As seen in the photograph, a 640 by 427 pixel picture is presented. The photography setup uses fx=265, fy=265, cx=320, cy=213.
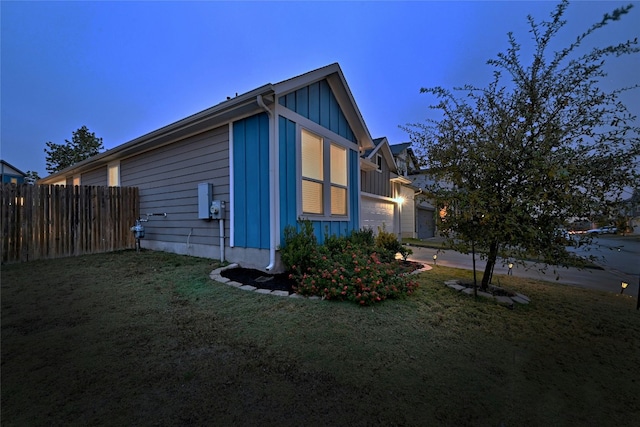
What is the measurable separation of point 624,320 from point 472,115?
10.6ft

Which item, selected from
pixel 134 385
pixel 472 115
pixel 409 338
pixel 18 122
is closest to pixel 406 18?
pixel 472 115

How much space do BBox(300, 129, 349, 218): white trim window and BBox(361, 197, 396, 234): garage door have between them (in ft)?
13.0

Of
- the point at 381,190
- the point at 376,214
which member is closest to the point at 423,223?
the point at 381,190

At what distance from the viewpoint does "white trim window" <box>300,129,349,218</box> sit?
5.44 m

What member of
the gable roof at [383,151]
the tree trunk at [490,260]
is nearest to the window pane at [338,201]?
the tree trunk at [490,260]

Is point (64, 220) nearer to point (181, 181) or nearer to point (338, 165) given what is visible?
point (181, 181)

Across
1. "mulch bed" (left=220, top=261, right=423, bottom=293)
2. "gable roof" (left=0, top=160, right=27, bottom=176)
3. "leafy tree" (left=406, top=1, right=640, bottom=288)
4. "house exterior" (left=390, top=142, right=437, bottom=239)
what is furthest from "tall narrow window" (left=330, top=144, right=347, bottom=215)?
"gable roof" (left=0, top=160, right=27, bottom=176)

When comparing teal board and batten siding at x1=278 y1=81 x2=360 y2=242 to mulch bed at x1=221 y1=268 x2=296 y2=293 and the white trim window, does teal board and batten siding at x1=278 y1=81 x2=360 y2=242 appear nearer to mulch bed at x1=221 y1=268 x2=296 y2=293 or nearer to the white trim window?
the white trim window

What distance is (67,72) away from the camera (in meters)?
13.6

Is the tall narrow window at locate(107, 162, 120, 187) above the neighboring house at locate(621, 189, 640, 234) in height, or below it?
above

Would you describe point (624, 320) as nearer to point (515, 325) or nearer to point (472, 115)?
point (515, 325)

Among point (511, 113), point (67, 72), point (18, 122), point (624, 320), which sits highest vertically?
point (67, 72)

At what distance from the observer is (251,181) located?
4.96m

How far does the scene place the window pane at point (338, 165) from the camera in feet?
20.9
